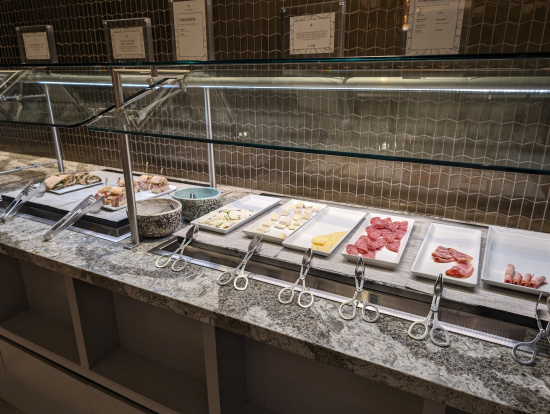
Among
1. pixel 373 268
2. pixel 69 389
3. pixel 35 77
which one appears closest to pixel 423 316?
pixel 373 268

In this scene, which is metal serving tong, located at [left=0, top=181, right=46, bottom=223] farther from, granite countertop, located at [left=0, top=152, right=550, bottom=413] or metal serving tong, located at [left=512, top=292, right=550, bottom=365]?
metal serving tong, located at [left=512, top=292, right=550, bottom=365]

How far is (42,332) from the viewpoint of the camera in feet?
4.80

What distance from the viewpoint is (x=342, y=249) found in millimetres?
1102

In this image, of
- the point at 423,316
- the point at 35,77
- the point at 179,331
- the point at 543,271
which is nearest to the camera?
the point at 423,316

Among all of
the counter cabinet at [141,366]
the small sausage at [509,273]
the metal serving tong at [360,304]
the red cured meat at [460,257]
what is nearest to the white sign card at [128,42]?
the counter cabinet at [141,366]

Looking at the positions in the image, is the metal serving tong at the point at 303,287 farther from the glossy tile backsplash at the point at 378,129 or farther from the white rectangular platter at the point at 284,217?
the glossy tile backsplash at the point at 378,129

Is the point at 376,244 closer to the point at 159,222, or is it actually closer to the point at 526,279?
the point at 526,279

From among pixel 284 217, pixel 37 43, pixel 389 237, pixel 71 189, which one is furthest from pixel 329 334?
pixel 37 43

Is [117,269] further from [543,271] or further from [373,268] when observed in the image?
[543,271]

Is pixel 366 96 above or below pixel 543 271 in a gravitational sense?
above

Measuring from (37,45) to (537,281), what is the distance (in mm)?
2252

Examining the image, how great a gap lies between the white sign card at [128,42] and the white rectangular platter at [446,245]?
1.14 m

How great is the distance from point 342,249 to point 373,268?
0.13m

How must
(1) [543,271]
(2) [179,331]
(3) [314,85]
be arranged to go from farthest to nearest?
(2) [179,331] → (3) [314,85] → (1) [543,271]
